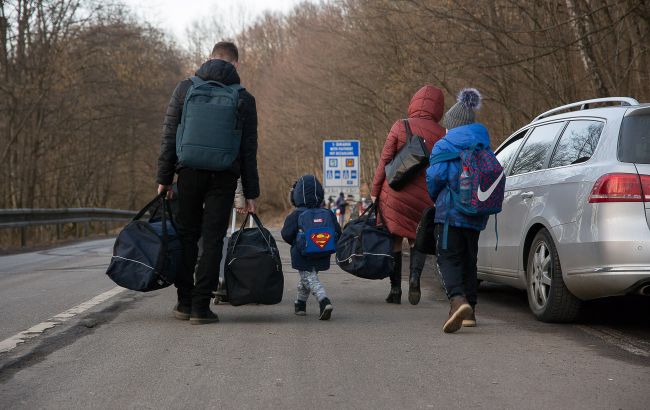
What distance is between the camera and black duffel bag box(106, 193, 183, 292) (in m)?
6.82

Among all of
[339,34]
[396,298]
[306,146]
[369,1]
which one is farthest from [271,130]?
[396,298]

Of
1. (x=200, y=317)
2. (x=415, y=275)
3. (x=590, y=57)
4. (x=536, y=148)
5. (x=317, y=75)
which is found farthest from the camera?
(x=317, y=75)

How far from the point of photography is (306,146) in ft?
161

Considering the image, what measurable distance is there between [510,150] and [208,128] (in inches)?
134

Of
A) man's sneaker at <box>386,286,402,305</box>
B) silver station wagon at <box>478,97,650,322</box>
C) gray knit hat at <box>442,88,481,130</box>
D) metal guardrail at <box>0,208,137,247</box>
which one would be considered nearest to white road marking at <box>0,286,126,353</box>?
man's sneaker at <box>386,286,402,305</box>

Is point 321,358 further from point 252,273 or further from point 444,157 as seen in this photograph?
point 444,157

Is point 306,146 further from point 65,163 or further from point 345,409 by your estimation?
point 345,409

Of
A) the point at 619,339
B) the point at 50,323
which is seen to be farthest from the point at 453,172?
the point at 50,323

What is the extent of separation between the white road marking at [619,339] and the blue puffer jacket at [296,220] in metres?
2.08

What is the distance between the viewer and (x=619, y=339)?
632cm

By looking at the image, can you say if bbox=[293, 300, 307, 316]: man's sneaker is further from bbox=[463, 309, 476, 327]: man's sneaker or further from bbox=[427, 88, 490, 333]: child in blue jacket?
bbox=[463, 309, 476, 327]: man's sneaker

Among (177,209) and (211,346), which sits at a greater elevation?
(177,209)

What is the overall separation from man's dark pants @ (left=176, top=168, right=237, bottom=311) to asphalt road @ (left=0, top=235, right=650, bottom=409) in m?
0.33

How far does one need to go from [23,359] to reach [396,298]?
157 inches
